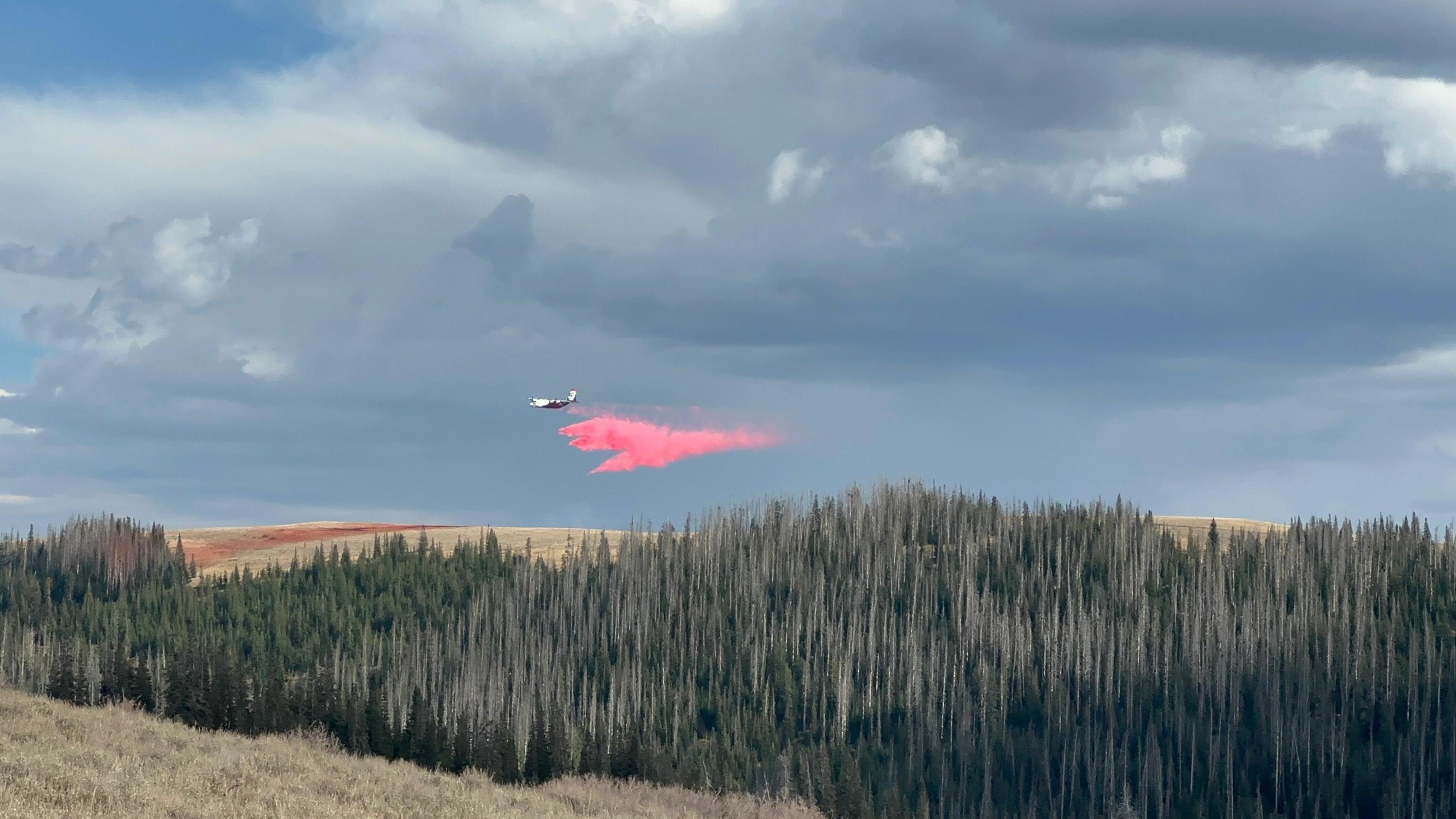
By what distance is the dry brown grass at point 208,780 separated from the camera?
55312 millimetres

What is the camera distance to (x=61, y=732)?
71.1m

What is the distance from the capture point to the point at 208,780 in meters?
62.7

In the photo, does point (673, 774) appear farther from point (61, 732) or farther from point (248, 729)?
point (61, 732)

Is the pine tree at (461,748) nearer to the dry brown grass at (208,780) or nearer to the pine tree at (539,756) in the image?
the pine tree at (539,756)

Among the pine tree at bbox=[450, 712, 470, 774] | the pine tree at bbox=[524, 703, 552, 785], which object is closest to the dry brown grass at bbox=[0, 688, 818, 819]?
the pine tree at bbox=[524, 703, 552, 785]

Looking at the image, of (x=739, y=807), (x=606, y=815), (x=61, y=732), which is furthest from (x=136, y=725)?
(x=739, y=807)

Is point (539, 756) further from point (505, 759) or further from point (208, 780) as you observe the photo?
point (208, 780)

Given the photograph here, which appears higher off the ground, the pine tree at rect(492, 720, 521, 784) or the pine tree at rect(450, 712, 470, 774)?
the pine tree at rect(492, 720, 521, 784)

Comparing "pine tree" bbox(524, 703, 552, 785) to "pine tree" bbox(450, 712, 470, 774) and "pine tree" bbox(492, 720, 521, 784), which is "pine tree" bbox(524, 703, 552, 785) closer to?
"pine tree" bbox(492, 720, 521, 784)

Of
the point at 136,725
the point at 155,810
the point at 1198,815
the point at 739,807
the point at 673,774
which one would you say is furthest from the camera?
the point at 1198,815

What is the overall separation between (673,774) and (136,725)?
8900 cm

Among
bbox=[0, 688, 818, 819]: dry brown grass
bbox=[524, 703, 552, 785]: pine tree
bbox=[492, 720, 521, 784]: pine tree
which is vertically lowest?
bbox=[524, 703, 552, 785]: pine tree

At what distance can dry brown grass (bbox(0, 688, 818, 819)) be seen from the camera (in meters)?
55.3

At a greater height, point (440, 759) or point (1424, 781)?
point (440, 759)
